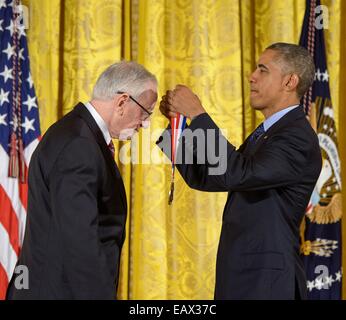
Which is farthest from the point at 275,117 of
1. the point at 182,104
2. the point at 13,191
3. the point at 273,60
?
the point at 13,191

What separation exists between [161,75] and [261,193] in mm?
1827

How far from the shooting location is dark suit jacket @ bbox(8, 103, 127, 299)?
1925 millimetres

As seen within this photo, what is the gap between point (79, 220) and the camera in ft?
6.28

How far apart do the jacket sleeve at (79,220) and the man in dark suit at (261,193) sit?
25.7 inches

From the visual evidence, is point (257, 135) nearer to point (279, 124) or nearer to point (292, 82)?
point (279, 124)

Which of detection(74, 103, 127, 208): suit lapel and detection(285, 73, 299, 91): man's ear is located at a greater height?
detection(285, 73, 299, 91): man's ear

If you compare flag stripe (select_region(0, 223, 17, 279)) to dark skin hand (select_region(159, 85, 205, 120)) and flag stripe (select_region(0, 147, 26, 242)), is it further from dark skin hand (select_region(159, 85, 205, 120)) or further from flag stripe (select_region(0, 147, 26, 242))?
dark skin hand (select_region(159, 85, 205, 120))

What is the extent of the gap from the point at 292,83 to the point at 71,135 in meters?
1.13

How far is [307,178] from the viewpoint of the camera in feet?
8.49

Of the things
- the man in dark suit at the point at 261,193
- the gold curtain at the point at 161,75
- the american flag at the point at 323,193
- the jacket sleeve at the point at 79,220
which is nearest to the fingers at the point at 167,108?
the man in dark suit at the point at 261,193

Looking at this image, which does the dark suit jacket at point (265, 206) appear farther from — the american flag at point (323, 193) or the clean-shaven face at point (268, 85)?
the american flag at point (323, 193)

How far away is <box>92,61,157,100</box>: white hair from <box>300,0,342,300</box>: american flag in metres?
2.23

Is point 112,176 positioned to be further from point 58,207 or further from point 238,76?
point 238,76

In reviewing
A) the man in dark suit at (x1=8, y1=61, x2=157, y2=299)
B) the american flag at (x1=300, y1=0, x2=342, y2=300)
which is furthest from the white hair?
the american flag at (x1=300, y1=0, x2=342, y2=300)
